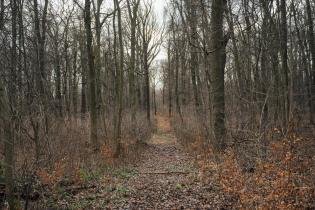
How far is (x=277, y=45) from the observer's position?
1688 cm

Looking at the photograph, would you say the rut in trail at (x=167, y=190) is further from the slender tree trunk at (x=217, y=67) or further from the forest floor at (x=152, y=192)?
the slender tree trunk at (x=217, y=67)

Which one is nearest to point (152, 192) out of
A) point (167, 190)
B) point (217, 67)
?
point (167, 190)

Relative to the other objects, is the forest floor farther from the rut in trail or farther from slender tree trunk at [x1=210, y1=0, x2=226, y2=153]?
slender tree trunk at [x1=210, y1=0, x2=226, y2=153]

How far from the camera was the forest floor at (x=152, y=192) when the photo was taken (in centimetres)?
673

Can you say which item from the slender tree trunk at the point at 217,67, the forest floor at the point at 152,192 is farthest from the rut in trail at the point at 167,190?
the slender tree trunk at the point at 217,67

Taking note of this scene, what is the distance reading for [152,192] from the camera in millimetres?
7660

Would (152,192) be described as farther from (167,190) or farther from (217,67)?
(217,67)

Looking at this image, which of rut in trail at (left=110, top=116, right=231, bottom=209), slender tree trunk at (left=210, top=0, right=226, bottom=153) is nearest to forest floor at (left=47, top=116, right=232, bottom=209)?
rut in trail at (left=110, top=116, right=231, bottom=209)

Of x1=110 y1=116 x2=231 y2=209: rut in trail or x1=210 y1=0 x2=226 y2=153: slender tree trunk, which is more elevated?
x1=210 y1=0 x2=226 y2=153: slender tree trunk

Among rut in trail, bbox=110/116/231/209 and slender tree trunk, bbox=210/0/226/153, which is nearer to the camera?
rut in trail, bbox=110/116/231/209

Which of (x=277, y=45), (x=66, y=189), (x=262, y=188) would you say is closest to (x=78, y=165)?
(x=66, y=189)

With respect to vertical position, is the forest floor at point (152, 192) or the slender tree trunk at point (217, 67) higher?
the slender tree trunk at point (217, 67)

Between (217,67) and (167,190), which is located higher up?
(217,67)

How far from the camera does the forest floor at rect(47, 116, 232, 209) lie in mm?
6727
